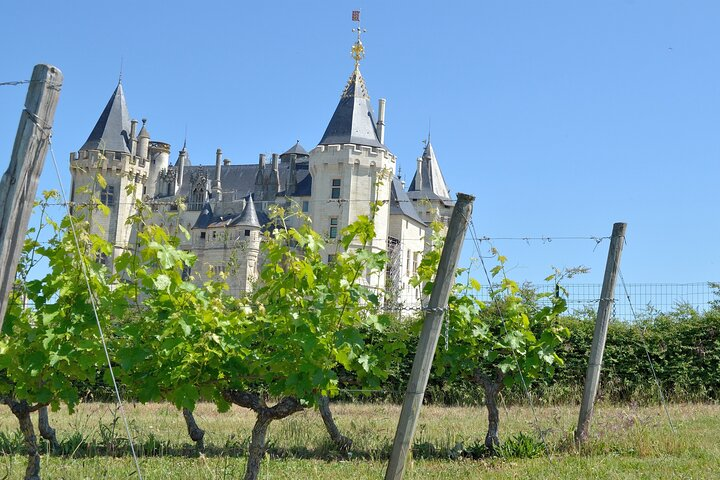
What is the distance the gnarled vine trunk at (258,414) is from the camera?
667 cm

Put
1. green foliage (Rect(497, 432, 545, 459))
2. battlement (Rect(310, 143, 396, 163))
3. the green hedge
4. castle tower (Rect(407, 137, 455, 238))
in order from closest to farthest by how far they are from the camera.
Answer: green foliage (Rect(497, 432, 545, 459)) → the green hedge → battlement (Rect(310, 143, 396, 163)) → castle tower (Rect(407, 137, 455, 238))

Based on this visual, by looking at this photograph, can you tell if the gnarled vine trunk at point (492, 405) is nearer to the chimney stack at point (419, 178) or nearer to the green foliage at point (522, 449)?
the green foliage at point (522, 449)

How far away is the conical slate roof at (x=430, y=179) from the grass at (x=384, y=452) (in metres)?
59.0

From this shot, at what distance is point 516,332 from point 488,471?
1.80 metres

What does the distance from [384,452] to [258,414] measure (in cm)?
188

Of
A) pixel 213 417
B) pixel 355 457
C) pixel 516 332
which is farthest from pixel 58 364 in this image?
pixel 213 417

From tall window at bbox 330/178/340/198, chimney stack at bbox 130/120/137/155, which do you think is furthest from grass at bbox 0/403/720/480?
chimney stack at bbox 130/120/137/155

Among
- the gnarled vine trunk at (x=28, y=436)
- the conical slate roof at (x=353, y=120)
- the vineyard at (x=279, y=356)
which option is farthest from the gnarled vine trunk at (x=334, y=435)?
the conical slate roof at (x=353, y=120)

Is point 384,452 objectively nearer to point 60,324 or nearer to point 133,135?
point 60,324

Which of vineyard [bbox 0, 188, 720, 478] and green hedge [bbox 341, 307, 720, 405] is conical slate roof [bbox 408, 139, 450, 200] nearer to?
green hedge [bbox 341, 307, 720, 405]

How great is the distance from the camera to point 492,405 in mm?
9344

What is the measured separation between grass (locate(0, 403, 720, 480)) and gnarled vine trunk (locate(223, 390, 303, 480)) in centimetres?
20

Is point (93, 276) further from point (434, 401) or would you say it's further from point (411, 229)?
point (411, 229)

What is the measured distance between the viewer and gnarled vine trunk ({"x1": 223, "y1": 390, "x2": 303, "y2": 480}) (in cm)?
667
